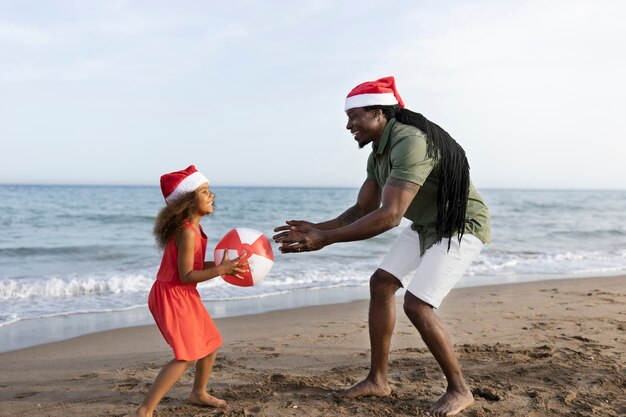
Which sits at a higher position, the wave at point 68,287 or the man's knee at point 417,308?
the man's knee at point 417,308

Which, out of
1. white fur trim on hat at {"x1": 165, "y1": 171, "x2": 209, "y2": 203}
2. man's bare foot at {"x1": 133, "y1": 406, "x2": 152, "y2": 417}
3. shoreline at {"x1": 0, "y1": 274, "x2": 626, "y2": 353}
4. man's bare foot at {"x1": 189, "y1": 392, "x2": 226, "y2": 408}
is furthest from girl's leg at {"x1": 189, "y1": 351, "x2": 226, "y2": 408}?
shoreline at {"x1": 0, "y1": 274, "x2": 626, "y2": 353}

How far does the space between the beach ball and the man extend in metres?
0.19

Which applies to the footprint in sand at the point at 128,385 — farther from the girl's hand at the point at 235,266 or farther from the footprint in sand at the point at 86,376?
the girl's hand at the point at 235,266

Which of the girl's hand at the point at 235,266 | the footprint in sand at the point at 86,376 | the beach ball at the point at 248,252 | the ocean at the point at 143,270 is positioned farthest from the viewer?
the ocean at the point at 143,270

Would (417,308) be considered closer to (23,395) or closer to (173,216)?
(173,216)

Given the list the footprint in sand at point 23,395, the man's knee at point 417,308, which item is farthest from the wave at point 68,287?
the man's knee at point 417,308

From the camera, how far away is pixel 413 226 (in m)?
4.22

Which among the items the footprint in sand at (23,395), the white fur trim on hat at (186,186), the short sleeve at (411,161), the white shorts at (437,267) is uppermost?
the short sleeve at (411,161)

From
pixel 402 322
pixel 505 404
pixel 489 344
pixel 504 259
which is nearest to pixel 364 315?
pixel 402 322

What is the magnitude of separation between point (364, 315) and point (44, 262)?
8787mm

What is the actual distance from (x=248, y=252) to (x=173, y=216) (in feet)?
1.82

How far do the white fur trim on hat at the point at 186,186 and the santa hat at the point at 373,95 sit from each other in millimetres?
1143

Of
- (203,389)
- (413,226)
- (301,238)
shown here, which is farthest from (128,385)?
(413,226)

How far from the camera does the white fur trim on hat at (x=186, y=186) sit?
3877 mm
